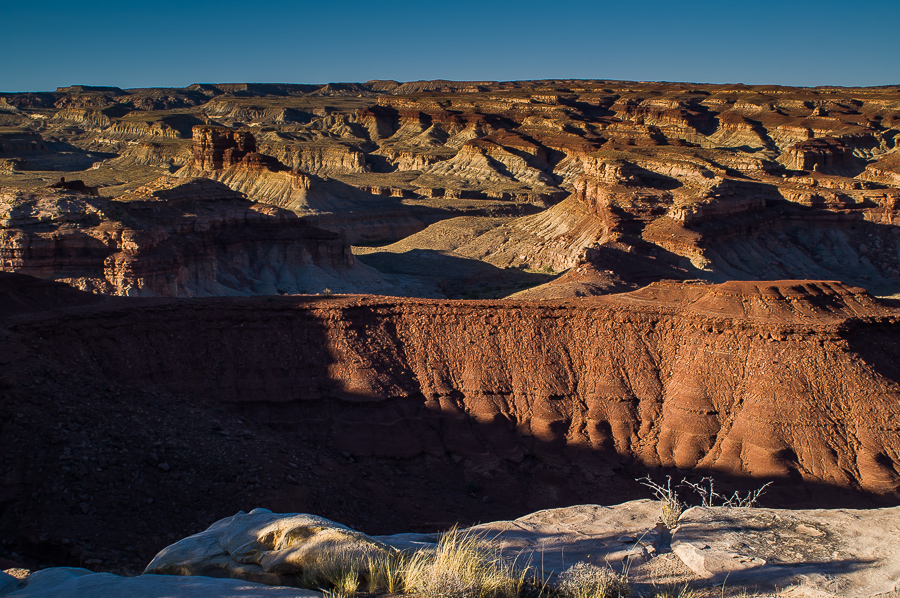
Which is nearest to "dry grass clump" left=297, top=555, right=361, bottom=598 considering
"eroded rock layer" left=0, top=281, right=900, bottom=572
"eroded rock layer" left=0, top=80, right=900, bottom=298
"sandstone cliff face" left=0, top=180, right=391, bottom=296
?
"eroded rock layer" left=0, top=281, right=900, bottom=572

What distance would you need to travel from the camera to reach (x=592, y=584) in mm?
9031

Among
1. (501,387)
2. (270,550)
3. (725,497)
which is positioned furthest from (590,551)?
(501,387)

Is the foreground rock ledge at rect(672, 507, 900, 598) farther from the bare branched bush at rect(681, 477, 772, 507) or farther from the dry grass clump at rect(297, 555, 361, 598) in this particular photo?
the dry grass clump at rect(297, 555, 361, 598)

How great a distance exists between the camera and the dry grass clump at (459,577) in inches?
332

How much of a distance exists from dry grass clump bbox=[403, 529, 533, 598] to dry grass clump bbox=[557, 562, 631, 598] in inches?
20.1

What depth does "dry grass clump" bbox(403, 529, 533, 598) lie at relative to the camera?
8430mm

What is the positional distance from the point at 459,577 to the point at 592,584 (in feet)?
5.75

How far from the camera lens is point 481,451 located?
23.2 m

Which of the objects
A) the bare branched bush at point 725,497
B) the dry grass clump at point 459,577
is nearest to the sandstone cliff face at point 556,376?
the bare branched bush at point 725,497

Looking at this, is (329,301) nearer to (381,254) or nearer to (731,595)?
(731,595)

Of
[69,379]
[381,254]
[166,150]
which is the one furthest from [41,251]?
[166,150]

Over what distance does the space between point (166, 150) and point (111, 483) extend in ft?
356

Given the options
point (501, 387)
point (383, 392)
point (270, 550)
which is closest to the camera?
point (270, 550)

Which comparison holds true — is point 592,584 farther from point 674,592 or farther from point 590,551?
point 590,551
